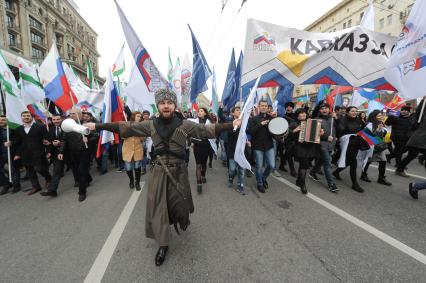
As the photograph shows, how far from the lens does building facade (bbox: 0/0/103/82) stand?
1273 inches

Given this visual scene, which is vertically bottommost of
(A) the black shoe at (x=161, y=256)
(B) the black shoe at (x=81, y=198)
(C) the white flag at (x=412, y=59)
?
(B) the black shoe at (x=81, y=198)

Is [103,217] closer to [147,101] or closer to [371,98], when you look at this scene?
[147,101]

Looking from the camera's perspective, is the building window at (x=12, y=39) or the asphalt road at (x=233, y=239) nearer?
the asphalt road at (x=233, y=239)

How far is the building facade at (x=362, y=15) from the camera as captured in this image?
85.8ft

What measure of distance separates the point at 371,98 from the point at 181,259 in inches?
340

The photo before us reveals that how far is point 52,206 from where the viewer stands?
163 inches

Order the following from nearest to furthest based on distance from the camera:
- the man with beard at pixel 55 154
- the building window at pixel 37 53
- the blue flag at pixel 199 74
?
the man with beard at pixel 55 154
the blue flag at pixel 199 74
the building window at pixel 37 53

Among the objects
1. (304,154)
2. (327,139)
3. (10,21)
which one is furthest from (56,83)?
(10,21)

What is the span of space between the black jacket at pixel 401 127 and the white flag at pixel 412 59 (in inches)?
113

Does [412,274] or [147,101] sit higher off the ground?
[147,101]

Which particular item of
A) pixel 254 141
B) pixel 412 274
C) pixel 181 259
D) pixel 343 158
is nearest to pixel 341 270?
pixel 412 274

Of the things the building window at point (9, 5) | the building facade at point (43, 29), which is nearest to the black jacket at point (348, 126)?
the building facade at point (43, 29)

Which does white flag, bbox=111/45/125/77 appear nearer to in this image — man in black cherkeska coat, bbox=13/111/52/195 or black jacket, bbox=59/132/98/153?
man in black cherkeska coat, bbox=13/111/52/195

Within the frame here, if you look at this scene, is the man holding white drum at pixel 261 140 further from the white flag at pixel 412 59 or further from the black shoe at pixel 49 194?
the black shoe at pixel 49 194
